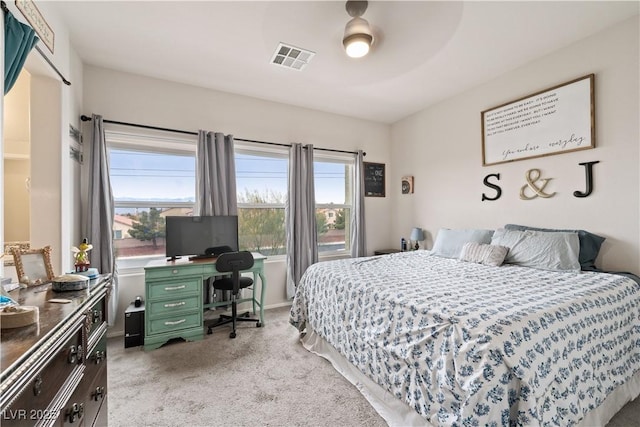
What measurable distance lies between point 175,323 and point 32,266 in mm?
1562

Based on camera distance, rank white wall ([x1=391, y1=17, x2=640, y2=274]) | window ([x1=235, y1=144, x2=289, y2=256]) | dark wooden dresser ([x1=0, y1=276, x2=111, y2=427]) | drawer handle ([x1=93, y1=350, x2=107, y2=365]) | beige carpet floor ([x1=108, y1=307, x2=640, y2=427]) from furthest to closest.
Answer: window ([x1=235, y1=144, x2=289, y2=256])
white wall ([x1=391, y1=17, x2=640, y2=274])
beige carpet floor ([x1=108, y1=307, x2=640, y2=427])
drawer handle ([x1=93, y1=350, x2=107, y2=365])
dark wooden dresser ([x1=0, y1=276, x2=111, y2=427])

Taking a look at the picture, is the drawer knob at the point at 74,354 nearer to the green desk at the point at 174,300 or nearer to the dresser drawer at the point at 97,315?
the dresser drawer at the point at 97,315

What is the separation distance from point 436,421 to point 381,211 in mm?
3491

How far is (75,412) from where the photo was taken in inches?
39.4

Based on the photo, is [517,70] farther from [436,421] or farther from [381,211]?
[436,421]

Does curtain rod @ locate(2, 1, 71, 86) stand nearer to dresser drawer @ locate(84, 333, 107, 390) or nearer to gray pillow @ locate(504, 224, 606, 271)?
dresser drawer @ locate(84, 333, 107, 390)

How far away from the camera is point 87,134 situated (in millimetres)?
2832

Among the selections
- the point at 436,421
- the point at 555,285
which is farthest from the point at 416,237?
the point at 436,421

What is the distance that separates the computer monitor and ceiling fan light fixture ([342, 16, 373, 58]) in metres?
2.13

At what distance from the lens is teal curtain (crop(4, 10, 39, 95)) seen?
1.42 meters

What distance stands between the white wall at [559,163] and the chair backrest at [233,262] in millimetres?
2583

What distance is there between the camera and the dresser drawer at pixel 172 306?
260 cm

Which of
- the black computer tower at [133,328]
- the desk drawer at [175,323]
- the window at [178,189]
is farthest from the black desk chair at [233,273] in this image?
the window at [178,189]

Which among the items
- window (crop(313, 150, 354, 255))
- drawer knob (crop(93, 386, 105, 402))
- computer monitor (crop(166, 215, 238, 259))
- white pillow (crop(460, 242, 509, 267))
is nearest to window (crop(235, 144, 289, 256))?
computer monitor (crop(166, 215, 238, 259))
